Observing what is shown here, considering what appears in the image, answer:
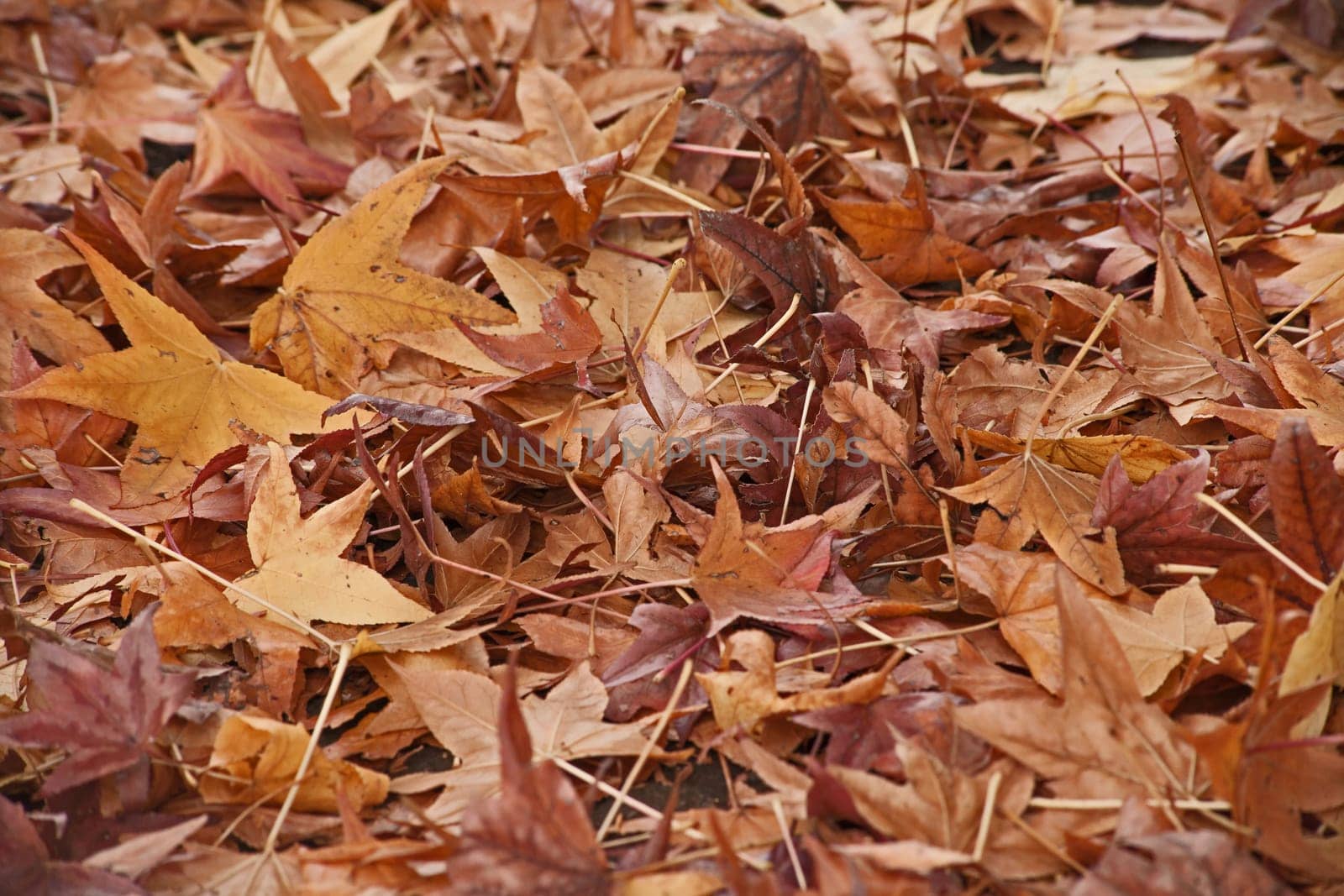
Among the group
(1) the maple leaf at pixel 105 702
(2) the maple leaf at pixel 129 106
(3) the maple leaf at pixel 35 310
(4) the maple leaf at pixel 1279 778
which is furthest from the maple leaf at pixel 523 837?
(2) the maple leaf at pixel 129 106

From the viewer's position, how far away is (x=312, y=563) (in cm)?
72

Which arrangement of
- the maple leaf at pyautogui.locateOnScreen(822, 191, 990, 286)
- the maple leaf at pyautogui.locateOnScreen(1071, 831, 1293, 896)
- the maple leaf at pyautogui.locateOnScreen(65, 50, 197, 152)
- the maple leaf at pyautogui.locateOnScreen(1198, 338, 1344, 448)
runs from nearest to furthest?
the maple leaf at pyautogui.locateOnScreen(1071, 831, 1293, 896)
the maple leaf at pyautogui.locateOnScreen(1198, 338, 1344, 448)
the maple leaf at pyautogui.locateOnScreen(822, 191, 990, 286)
the maple leaf at pyautogui.locateOnScreen(65, 50, 197, 152)

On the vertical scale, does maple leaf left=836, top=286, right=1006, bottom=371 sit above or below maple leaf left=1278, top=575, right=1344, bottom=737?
above

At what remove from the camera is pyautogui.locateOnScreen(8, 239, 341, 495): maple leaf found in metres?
0.80

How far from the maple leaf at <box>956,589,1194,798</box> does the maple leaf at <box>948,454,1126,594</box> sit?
0.10 meters

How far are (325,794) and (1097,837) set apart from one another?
18.2 inches

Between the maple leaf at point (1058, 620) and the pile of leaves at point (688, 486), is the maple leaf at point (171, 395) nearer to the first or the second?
the pile of leaves at point (688, 486)

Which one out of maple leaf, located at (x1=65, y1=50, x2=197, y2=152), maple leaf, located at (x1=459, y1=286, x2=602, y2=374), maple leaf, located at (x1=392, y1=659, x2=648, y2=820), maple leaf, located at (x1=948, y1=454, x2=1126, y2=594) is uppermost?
maple leaf, located at (x1=65, y1=50, x2=197, y2=152)

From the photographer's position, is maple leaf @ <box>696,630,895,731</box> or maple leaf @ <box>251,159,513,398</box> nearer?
maple leaf @ <box>696,630,895,731</box>

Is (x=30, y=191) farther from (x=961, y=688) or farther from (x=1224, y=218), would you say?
(x=1224, y=218)

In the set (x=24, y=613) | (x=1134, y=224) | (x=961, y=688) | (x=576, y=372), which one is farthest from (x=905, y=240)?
(x=24, y=613)

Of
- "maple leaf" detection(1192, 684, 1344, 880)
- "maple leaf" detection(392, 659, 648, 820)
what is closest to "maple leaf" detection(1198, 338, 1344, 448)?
"maple leaf" detection(1192, 684, 1344, 880)

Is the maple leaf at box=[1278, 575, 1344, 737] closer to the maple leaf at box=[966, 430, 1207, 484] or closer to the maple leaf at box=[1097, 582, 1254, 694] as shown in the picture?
the maple leaf at box=[1097, 582, 1254, 694]

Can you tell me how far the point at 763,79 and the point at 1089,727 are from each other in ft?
2.58
